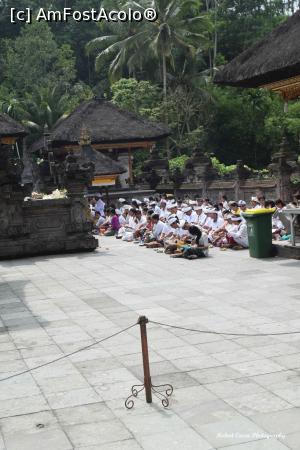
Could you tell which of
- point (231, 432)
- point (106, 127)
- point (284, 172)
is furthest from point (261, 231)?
point (106, 127)

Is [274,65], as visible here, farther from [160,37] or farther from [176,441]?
[160,37]

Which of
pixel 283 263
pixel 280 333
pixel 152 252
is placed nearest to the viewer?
pixel 280 333

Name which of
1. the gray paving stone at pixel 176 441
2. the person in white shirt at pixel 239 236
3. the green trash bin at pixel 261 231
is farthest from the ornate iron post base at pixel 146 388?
the person in white shirt at pixel 239 236

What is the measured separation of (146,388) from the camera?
6.07 m

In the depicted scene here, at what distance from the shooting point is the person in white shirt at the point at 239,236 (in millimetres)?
16781

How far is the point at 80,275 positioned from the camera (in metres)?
14.4

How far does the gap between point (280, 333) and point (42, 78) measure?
162ft

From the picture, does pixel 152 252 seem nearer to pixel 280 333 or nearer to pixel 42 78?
pixel 280 333

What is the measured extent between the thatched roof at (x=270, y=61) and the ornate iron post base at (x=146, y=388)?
988 cm

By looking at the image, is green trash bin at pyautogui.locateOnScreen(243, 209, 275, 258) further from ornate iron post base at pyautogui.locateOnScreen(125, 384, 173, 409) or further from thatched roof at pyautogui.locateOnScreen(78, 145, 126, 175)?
thatched roof at pyautogui.locateOnScreen(78, 145, 126, 175)

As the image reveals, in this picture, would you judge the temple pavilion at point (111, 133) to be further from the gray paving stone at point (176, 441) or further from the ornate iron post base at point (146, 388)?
the gray paving stone at point (176, 441)

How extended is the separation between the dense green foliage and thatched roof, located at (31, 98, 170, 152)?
203 inches

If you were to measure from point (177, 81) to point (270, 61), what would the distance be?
3451cm

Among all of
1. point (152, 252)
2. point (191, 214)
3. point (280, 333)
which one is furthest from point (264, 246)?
point (280, 333)
